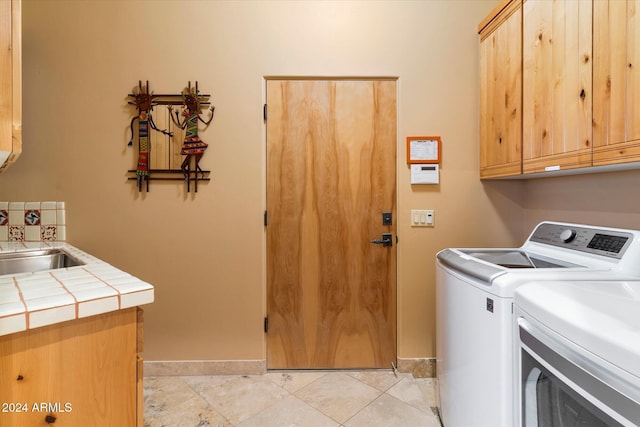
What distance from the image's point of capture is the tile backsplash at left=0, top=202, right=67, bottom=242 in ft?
6.42

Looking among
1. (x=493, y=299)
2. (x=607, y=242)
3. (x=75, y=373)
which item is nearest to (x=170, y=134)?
(x=75, y=373)

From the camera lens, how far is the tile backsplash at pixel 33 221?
1.96 m

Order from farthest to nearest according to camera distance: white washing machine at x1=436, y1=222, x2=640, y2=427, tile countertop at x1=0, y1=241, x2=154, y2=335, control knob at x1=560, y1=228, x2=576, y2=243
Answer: control knob at x1=560, y1=228, x2=576, y2=243, white washing machine at x1=436, y1=222, x2=640, y2=427, tile countertop at x1=0, y1=241, x2=154, y2=335

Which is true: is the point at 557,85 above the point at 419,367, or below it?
above

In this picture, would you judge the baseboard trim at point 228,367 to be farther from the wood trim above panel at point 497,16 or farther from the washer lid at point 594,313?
the wood trim above panel at point 497,16

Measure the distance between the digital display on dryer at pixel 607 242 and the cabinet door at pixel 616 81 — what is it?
1.03ft

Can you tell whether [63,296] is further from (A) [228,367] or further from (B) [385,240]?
(B) [385,240]

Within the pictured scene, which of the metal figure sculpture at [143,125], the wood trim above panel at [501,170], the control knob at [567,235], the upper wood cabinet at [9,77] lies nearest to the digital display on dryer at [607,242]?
the control knob at [567,235]

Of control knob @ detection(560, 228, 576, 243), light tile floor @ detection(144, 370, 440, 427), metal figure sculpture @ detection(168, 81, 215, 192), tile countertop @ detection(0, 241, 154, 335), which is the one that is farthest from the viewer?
metal figure sculpture @ detection(168, 81, 215, 192)

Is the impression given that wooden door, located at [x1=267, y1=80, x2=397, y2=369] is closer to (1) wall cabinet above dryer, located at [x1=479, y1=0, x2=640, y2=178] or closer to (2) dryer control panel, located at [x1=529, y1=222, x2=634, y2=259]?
A: (1) wall cabinet above dryer, located at [x1=479, y1=0, x2=640, y2=178]

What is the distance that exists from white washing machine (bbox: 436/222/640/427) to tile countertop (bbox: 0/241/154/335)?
3.81 feet

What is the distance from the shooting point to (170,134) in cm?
199

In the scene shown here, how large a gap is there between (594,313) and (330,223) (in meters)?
1.46

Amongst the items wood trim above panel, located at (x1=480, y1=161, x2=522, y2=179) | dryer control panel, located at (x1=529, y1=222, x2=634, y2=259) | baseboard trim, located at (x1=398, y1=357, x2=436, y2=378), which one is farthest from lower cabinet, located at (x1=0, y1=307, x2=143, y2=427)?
wood trim above panel, located at (x1=480, y1=161, x2=522, y2=179)
